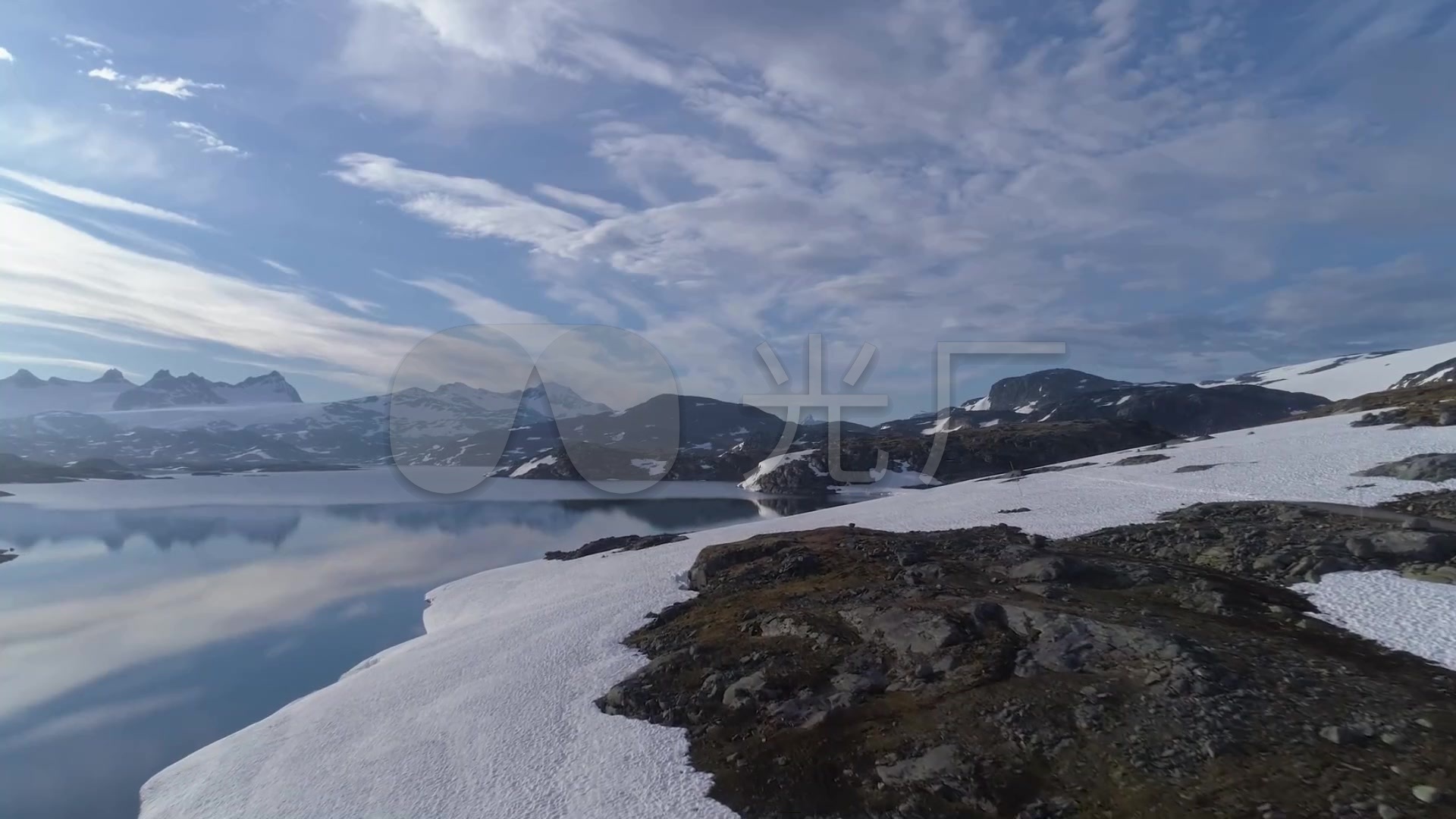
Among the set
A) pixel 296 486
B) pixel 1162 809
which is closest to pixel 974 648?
pixel 1162 809

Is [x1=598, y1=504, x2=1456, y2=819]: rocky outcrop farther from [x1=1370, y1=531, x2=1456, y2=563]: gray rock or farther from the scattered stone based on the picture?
the scattered stone

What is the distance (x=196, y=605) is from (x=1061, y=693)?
50379mm

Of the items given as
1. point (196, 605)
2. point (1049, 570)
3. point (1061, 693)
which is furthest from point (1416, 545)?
point (196, 605)

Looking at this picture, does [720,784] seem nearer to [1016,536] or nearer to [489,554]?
[1016,536]

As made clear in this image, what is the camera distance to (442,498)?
444 feet

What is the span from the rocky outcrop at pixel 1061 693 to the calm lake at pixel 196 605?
1623cm

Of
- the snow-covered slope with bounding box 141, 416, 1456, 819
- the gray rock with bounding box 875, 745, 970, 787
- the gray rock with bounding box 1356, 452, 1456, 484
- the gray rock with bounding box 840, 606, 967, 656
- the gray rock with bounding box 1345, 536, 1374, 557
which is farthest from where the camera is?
the gray rock with bounding box 1356, 452, 1456, 484

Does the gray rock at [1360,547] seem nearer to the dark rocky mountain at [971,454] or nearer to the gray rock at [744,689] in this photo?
the gray rock at [744,689]

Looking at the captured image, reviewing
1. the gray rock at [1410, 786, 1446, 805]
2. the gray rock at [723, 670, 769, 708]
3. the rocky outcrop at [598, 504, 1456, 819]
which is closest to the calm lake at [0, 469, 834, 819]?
the rocky outcrop at [598, 504, 1456, 819]

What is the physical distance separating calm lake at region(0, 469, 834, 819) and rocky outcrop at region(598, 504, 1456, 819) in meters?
16.2

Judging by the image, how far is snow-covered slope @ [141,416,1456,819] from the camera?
1791 centimetres

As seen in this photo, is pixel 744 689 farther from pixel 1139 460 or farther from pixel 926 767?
pixel 1139 460

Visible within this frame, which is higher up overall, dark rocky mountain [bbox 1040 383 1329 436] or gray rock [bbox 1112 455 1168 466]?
dark rocky mountain [bbox 1040 383 1329 436]

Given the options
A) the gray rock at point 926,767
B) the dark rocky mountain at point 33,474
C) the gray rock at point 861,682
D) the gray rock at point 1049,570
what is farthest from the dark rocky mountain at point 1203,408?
the dark rocky mountain at point 33,474
